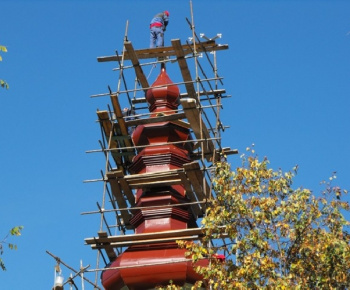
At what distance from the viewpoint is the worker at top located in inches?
1009

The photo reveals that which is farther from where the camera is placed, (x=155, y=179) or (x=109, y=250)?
(x=155, y=179)

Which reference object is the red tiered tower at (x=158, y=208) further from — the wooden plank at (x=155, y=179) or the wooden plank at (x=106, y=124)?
the wooden plank at (x=106, y=124)

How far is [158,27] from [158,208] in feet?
20.5

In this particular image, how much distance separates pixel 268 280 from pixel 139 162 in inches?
257

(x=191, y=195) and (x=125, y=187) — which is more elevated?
(x=125, y=187)

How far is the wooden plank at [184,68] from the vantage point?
23.3 meters

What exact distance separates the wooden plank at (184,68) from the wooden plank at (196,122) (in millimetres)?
999

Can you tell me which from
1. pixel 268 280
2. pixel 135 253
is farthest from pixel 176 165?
pixel 268 280

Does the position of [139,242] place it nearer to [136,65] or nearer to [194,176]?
[194,176]

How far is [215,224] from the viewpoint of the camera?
17797 millimetres

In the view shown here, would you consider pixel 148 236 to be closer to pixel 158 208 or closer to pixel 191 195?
pixel 158 208

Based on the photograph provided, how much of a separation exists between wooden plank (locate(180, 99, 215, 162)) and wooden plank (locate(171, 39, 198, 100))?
3.28ft

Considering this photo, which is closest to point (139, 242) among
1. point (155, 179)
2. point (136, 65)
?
point (155, 179)

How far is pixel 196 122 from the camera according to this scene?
2225 centimetres
